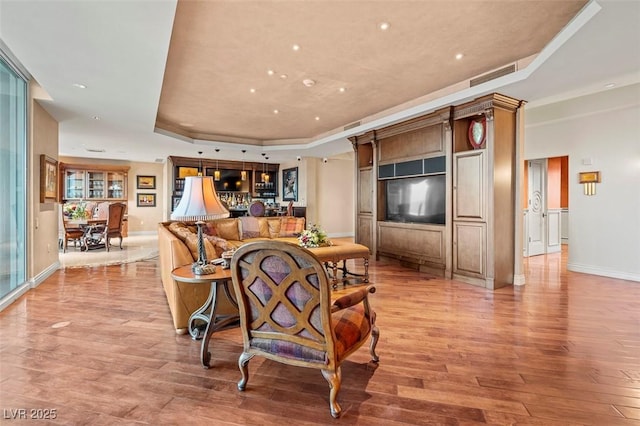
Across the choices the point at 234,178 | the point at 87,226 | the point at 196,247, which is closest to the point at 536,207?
the point at 196,247

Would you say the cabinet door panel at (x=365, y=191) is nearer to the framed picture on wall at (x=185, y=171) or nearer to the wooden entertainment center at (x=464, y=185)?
the wooden entertainment center at (x=464, y=185)

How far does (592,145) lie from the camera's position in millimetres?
5590

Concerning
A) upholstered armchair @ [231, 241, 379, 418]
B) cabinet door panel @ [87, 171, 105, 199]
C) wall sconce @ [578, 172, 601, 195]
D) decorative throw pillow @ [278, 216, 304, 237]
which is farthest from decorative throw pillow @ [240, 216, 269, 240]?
cabinet door panel @ [87, 171, 105, 199]

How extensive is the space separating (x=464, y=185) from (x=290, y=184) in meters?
7.48

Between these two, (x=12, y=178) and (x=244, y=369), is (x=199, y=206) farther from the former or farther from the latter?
(x=12, y=178)

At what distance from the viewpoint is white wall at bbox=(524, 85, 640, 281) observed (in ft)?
16.7

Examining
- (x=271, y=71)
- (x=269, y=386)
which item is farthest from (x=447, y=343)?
(x=271, y=71)

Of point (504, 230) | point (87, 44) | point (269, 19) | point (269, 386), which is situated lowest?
point (269, 386)

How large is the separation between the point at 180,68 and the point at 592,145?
673 centimetres

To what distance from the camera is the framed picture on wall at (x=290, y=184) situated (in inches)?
449

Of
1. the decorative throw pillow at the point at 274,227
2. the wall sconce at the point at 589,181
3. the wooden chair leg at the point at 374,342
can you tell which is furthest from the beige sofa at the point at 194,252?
the wall sconce at the point at 589,181

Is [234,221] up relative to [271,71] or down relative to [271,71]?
down

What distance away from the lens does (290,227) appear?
22.1ft

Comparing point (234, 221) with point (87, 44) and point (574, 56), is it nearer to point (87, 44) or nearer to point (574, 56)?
point (87, 44)
